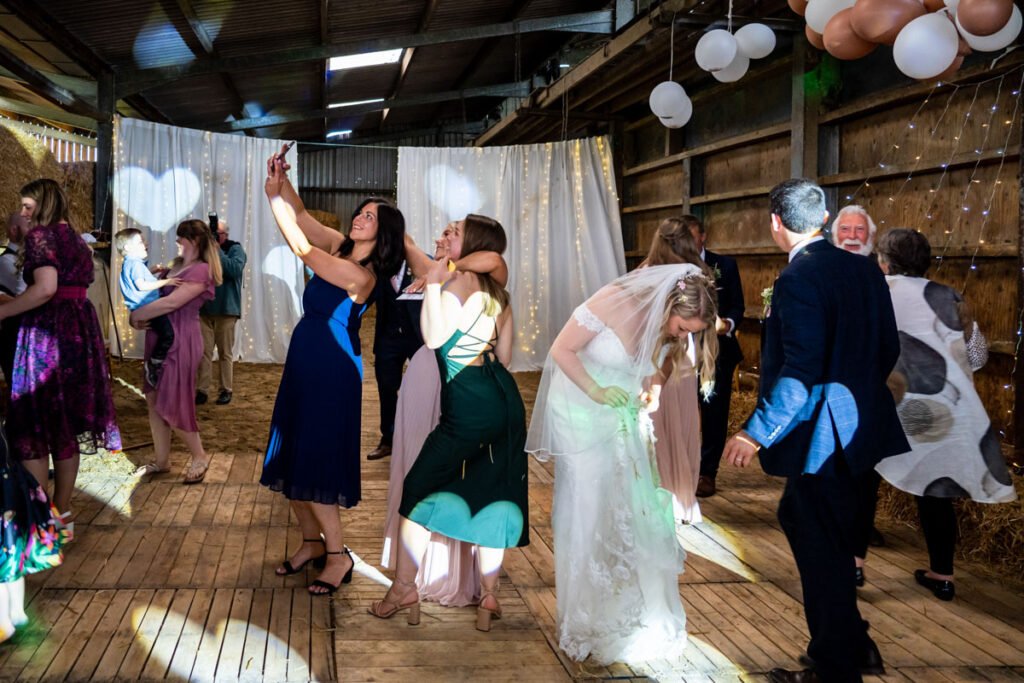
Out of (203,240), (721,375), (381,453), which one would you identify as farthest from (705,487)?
(203,240)

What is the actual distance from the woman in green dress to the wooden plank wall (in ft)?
9.63

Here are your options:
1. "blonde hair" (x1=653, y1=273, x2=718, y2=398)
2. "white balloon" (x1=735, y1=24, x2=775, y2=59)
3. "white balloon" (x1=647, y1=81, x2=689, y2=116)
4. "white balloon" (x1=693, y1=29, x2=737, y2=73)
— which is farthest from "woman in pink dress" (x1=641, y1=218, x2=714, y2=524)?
"white balloon" (x1=647, y1=81, x2=689, y2=116)

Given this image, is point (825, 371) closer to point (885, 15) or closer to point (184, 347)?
point (885, 15)

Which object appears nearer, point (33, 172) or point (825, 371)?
point (825, 371)

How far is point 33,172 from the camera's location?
7875 millimetres

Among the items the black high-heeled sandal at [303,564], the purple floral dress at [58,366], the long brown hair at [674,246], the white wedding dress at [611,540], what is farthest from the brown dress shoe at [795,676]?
the purple floral dress at [58,366]

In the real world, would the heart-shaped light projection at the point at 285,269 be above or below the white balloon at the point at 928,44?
below

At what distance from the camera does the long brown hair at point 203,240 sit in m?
4.89

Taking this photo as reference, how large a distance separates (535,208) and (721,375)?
5252mm

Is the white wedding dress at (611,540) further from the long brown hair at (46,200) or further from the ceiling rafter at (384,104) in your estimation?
the ceiling rafter at (384,104)

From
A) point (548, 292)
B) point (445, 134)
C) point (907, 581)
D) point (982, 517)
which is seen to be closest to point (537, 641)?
point (907, 581)

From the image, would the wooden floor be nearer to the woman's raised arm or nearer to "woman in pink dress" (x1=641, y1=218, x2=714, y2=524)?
"woman in pink dress" (x1=641, y1=218, x2=714, y2=524)

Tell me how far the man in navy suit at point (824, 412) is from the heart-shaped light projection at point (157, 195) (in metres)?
7.78

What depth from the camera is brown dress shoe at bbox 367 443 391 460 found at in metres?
5.50
